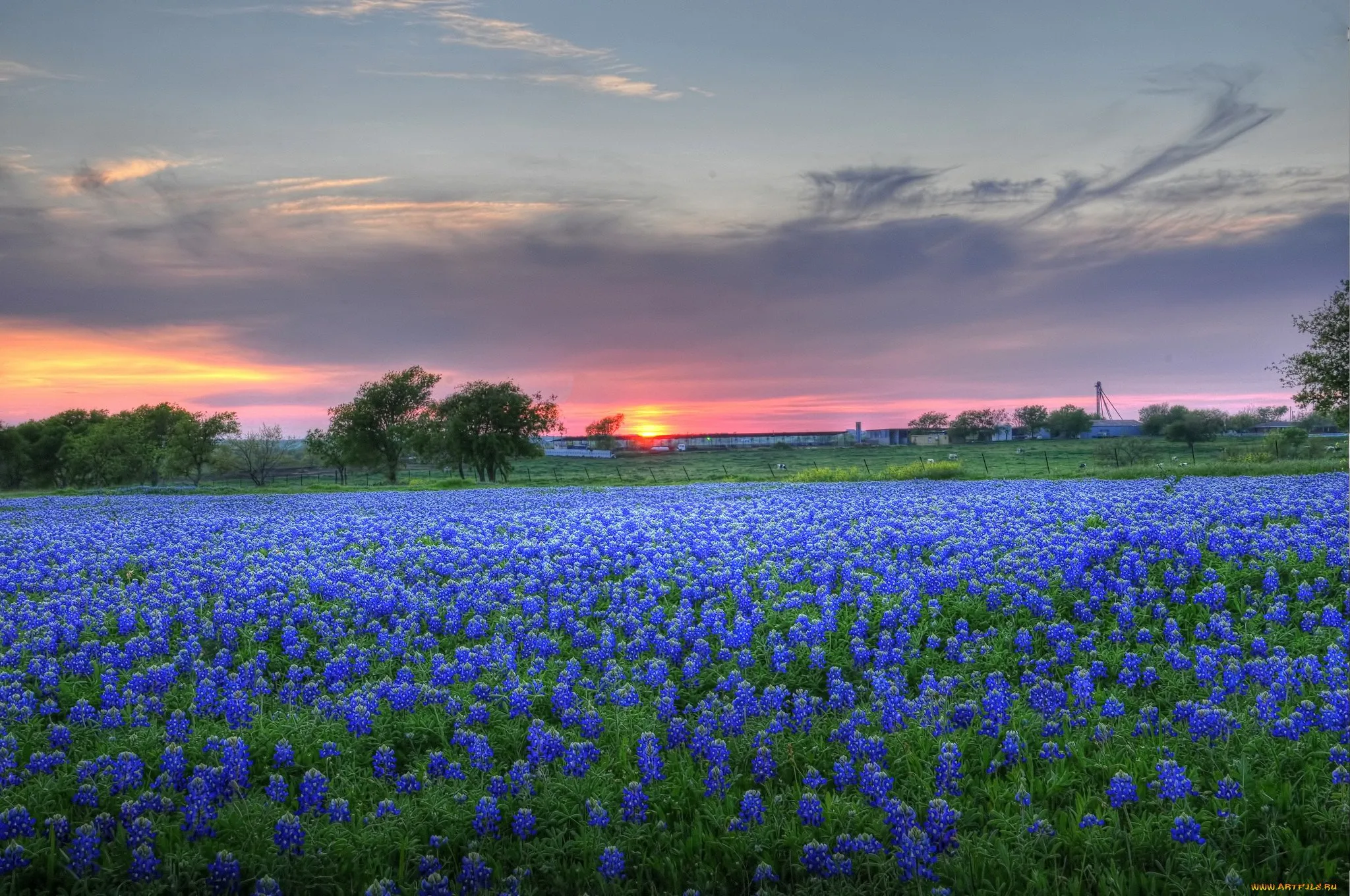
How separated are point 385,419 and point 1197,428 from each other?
7142cm

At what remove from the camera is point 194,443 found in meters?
88.9

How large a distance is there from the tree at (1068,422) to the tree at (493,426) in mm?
53714

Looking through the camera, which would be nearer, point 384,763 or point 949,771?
point 949,771

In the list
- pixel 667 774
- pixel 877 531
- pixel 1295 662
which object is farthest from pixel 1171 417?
pixel 667 774

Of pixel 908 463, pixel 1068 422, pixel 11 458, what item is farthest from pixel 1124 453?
pixel 11 458

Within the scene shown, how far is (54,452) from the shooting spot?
10406cm

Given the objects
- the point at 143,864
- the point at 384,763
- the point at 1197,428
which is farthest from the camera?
the point at 1197,428

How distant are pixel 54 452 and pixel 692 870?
12745 centimetres

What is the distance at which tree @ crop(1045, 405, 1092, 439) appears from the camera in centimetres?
8725

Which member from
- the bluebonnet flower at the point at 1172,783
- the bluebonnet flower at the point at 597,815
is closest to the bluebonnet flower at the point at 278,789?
the bluebonnet flower at the point at 597,815

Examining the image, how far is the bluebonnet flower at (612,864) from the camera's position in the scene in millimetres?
4594

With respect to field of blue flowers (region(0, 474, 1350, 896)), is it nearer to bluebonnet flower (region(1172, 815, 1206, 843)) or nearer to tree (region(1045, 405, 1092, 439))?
bluebonnet flower (region(1172, 815, 1206, 843))

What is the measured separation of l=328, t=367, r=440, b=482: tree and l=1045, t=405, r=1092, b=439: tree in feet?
216

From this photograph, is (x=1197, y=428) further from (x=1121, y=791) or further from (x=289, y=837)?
(x=289, y=837)
